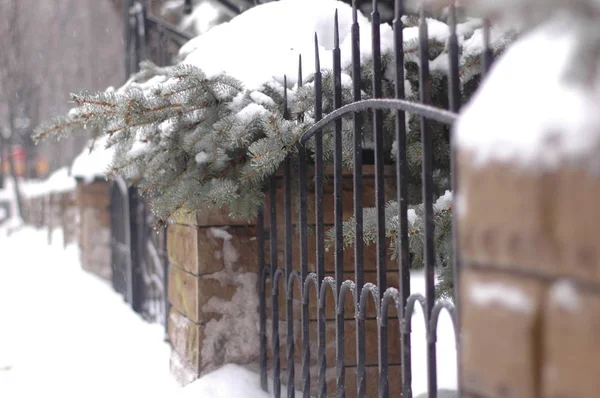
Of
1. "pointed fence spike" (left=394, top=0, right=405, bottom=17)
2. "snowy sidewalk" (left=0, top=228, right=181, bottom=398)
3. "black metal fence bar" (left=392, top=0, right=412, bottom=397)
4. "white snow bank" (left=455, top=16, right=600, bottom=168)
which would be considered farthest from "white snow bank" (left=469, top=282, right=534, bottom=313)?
"snowy sidewalk" (left=0, top=228, right=181, bottom=398)

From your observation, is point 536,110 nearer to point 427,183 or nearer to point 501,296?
point 501,296

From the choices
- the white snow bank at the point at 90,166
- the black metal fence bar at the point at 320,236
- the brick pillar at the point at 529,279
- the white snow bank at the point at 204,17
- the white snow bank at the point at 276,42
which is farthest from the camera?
the white snow bank at the point at 90,166

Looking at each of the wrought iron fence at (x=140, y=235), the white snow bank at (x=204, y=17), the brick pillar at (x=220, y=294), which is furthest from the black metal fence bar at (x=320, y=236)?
the white snow bank at (x=204, y=17)

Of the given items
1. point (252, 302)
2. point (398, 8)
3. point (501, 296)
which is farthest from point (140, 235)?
point (501, 296)

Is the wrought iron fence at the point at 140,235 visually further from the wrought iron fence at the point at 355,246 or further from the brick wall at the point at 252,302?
the wrought iron fence at the point at 355,246

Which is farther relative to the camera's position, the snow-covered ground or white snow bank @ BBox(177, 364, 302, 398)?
the snow-covered ground

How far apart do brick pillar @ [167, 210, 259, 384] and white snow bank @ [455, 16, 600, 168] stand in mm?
2225

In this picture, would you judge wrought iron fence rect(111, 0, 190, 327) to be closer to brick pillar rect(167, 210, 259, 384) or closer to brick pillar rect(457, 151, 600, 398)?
Result: brick pillar rect(167, 210, 259, 384)

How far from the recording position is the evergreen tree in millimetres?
2605

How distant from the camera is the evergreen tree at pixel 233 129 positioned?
2.61 m

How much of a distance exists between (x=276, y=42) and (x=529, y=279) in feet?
7.57

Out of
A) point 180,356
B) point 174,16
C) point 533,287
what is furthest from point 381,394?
point 174,16

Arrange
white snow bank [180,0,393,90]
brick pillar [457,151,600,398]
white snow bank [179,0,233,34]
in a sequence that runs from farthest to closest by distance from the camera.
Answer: white snow bank [179,0,233,34], white snow bank [180,0,393,90], brick pillar [457,151,600,398]

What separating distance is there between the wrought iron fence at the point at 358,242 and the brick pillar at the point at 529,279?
0.99 ft
